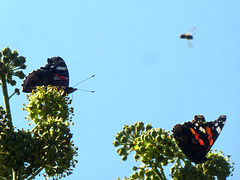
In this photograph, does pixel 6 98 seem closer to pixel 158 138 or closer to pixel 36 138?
pixel 36 138

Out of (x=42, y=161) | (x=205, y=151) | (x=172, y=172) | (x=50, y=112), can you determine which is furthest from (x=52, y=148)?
(x=205, y=151)

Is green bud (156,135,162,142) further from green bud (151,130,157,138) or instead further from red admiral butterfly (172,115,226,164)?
red admiral butterfly (172,115,226,164)

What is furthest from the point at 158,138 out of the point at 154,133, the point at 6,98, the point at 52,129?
the point at 6,98

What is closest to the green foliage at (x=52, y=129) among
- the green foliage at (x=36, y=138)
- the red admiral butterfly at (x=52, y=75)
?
the green foliage at (x=36, y=138)

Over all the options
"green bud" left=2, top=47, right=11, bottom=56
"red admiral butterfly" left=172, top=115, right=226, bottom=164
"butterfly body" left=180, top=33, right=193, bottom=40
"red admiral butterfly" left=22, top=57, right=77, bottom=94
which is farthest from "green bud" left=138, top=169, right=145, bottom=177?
"butterfly body" left=180, top=33, right=193, bottom=40

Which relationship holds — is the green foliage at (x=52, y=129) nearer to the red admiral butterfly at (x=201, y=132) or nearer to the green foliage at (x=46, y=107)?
the green foliage at (x=46, y=107)

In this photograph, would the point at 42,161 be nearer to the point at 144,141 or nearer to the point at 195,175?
the point at 144,141
